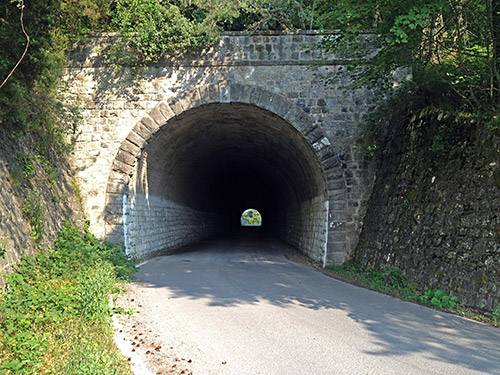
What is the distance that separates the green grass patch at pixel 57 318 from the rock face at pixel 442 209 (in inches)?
219

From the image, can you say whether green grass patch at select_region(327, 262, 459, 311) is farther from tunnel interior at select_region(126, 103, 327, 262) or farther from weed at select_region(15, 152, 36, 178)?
weed at select_region(15, 152, 36, 178)

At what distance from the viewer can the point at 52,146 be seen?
10477 millimetres

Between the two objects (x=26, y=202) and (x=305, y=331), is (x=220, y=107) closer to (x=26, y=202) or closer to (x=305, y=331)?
(x=26, y=202)

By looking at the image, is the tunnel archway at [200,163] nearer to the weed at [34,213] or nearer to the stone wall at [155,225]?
the stone wall at [155,225]

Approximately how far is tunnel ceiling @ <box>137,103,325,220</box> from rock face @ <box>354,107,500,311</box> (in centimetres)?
268

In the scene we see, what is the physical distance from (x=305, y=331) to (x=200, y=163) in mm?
13684

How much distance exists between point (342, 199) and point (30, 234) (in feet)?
26.5

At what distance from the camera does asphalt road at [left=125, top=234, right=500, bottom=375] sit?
161 inches

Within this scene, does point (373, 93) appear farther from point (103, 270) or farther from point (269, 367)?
point (269, 367)

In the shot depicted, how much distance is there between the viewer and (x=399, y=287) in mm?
7973

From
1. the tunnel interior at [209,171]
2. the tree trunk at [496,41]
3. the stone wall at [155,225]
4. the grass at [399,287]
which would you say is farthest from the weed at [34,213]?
the tree trunk at [496,41]

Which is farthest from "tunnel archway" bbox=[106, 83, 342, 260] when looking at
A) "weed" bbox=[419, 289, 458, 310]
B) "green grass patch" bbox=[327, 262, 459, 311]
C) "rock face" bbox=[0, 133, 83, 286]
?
"weed" bbox=[419, 289, 458, 310]

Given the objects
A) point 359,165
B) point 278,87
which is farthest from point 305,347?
point 278,87

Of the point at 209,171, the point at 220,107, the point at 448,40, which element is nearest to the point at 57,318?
the point at 220,107
